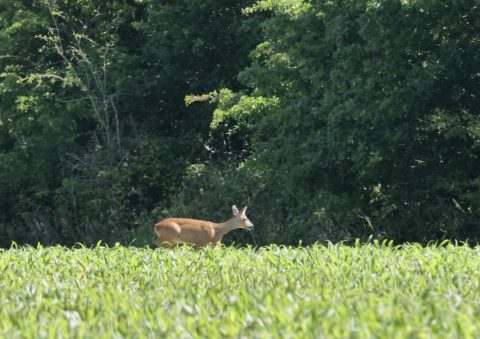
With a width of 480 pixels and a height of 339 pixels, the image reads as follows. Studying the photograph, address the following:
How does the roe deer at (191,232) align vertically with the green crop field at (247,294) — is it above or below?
below

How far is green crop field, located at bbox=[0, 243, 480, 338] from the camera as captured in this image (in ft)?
22.2

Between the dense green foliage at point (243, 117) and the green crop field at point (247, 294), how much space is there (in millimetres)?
7359

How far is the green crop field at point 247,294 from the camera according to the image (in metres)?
6.77

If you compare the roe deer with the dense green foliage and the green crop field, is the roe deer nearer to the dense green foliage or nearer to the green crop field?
the dense green foliage

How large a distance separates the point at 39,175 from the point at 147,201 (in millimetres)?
3027

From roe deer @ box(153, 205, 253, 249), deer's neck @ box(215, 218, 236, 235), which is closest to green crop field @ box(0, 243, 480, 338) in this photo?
roe deer @ box(153, 205, 253, 249)

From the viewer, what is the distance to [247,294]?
812 centimetres

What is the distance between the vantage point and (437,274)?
32.0 ft

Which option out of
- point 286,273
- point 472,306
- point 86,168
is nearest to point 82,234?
point 86,168

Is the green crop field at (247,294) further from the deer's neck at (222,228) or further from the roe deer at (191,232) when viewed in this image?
the deer's neck at (222,228)

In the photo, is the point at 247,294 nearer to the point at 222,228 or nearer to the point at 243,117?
the point at 222,228

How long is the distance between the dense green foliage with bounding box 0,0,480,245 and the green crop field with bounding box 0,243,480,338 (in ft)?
24.1

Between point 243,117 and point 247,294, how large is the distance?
15.5 meters

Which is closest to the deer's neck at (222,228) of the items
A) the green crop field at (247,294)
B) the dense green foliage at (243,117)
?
the dense green foliage at (243,117)
